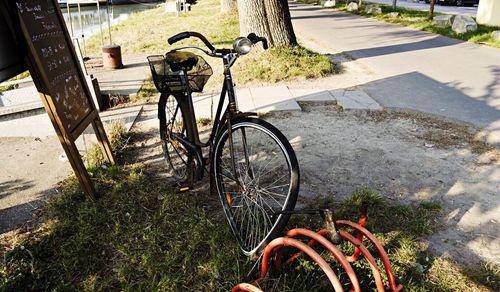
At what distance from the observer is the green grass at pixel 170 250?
7.77 feet

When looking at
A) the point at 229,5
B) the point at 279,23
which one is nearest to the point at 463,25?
the point at 279,23

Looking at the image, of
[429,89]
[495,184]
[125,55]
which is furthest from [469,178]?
[125,55]

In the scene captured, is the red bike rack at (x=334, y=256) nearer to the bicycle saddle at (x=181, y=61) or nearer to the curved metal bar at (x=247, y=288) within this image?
the curved metal bar at (x=247, y=288)

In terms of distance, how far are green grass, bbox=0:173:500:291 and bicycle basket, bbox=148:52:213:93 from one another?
0.94 meters

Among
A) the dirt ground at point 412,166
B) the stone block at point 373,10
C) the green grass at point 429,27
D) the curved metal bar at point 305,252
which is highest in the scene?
the curved metal bar at point 305,252

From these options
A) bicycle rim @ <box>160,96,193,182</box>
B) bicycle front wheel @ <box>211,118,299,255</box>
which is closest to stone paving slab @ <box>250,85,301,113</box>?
bicycle rim @ <box>160,96,193,182</box>

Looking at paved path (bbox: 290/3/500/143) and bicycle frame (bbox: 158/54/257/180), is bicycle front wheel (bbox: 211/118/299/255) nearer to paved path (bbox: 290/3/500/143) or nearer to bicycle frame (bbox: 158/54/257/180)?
bicycle frame (bbox: 158/54/257/180)

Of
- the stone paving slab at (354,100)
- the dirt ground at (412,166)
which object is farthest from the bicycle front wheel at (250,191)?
the stone paving slab at (354,100)

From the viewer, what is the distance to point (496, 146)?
4.30 meters

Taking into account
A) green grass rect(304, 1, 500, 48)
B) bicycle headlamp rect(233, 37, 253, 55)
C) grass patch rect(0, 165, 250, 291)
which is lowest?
green grass rect(304, 1, 500, 48)

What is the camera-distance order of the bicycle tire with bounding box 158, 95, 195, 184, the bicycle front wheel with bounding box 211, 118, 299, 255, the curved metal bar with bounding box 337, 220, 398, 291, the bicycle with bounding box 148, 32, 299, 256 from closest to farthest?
the curved metal bar with bounding box 337, 220, 398, 291, the bicycle front wheel with bounding box 211, 118, 299, 255, the bicycle with bounding box 148, 32, 299, 256, the bicycle tire with bounding box 158, 95, 195, 184

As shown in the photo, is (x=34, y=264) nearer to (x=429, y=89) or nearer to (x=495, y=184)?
(x=495, y=184)

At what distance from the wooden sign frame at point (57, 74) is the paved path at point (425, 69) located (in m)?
4.18

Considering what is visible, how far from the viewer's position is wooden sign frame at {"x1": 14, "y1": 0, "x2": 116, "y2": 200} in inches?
112
